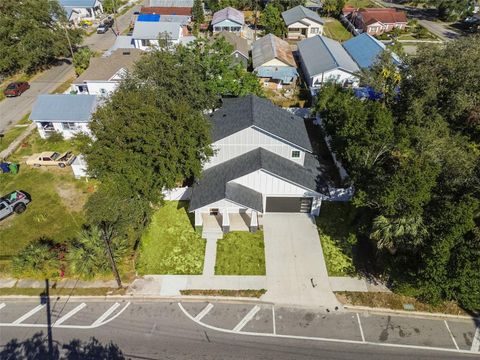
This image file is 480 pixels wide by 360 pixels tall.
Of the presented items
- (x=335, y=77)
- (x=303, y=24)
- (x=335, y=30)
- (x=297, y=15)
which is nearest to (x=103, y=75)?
(x=335, y=77)

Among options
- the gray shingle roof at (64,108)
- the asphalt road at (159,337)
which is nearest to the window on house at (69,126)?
the gray shingle roof at (64,108)

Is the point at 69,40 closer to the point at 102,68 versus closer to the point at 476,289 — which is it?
the point at 102,68

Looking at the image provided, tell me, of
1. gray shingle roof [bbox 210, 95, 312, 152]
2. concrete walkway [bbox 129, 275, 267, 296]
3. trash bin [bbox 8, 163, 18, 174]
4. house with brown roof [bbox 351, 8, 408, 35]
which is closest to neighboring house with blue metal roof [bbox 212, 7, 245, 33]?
house with brown roof [bbox 351, 8, 408, 35]

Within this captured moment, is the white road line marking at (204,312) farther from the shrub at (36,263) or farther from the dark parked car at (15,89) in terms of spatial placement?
the dark parked car at (15,89)

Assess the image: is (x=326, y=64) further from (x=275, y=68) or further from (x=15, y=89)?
(x=15, y=89)

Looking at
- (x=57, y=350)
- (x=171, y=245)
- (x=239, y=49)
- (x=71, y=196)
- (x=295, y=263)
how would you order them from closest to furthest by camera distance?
(x=57, y=350) → (x=295, y=263) → (x=171, y=245) → (x=71, y=196) → (x=239, y=49)

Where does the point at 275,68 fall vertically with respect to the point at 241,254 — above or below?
above

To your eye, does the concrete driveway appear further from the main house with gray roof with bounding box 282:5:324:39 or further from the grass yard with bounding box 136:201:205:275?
the main house with gray roof with bounding box 282:5:324:39
